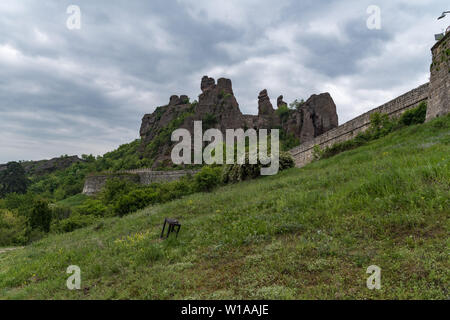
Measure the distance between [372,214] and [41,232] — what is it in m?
19.9

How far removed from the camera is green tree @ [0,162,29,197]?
1940 inches

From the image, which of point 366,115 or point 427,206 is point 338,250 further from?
point 366,115

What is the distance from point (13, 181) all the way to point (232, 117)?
141ft

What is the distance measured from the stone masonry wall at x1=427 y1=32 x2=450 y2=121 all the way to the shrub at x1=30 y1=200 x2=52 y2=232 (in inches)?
951

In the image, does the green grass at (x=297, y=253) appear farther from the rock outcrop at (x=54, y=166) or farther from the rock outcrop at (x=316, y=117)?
the rock outcrop at (x=54, y=166)

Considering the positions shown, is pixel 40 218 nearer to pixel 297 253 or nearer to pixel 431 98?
pixel 297 253

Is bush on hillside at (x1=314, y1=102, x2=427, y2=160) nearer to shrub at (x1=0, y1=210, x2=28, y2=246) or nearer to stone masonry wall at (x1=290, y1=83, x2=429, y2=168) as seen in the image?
stone masonry wall at (x1=290, y1=83, x2=429, y2=168)

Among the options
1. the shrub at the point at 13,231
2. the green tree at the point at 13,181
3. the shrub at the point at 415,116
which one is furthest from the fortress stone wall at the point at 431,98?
the green tree at the point at 13,181

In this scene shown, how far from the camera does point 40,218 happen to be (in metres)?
18.5

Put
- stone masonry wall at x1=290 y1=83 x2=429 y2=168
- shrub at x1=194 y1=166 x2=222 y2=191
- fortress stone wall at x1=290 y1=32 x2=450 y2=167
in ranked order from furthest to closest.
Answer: shrub at x1=194 y1=166 x2=222 y2=191 → stone masonry wall at x1=290 y1=83 x2=429 y2=168 → fortress stone wall at x1=290 y1=32 x2=450 y2=167

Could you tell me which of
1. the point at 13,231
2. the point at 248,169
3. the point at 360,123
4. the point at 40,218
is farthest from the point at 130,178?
the point at 360,123

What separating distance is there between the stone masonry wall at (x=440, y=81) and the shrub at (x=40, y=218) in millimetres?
24161

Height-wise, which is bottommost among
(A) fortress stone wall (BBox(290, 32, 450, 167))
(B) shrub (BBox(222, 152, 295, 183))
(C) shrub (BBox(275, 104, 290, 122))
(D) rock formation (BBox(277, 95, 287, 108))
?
(B) shrub (BBox(222, 152, 295, 183))

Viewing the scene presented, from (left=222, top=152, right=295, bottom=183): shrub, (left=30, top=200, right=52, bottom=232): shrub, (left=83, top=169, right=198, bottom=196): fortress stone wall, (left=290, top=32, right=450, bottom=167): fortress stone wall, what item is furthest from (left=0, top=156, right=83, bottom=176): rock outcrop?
(left=290, top=32, right=450, bottom=167): fortress stone wall
